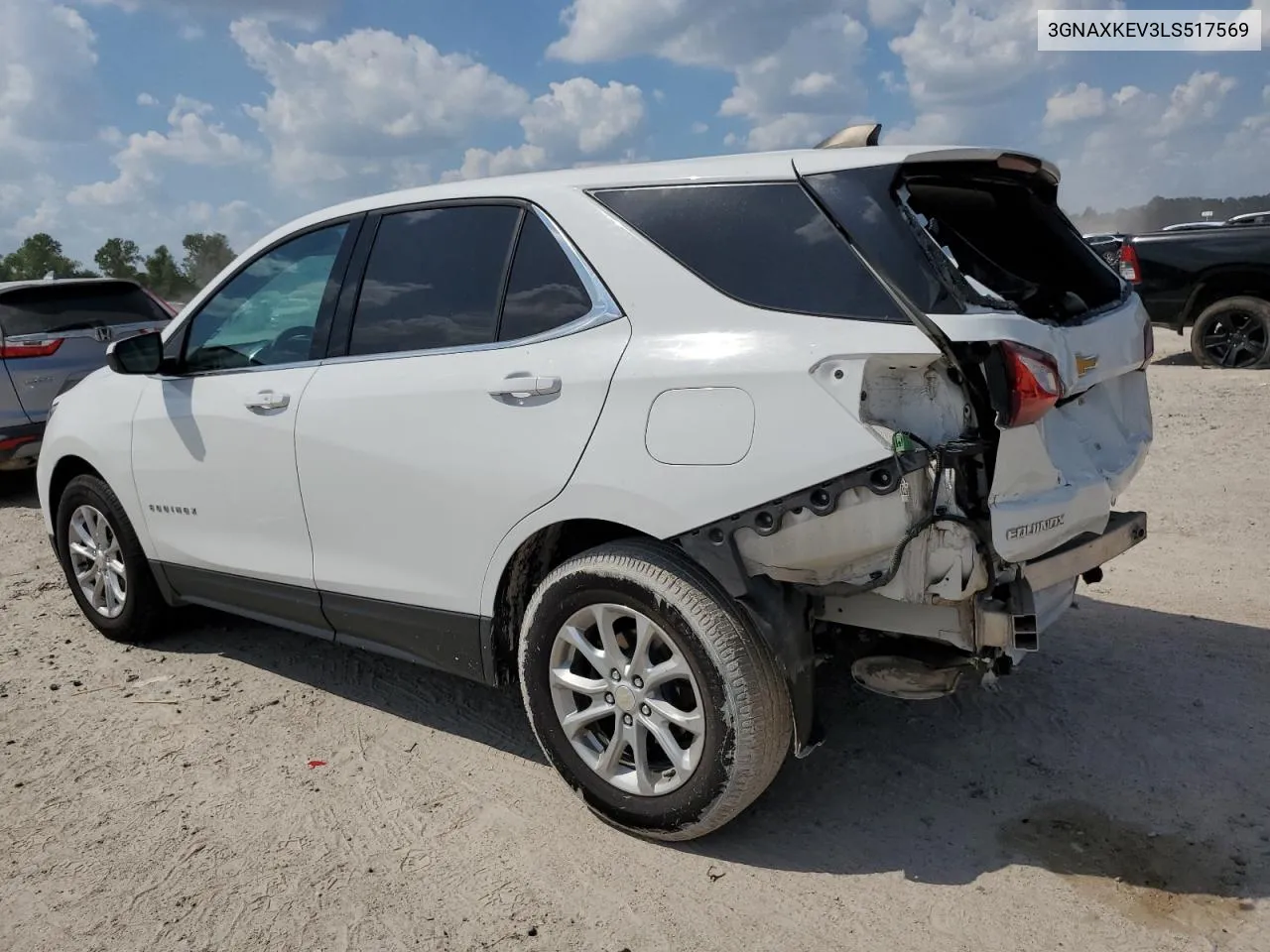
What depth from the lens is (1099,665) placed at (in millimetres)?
4121

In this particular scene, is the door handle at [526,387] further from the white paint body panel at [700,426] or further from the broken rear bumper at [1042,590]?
the broken rear bumper at [1042,590]

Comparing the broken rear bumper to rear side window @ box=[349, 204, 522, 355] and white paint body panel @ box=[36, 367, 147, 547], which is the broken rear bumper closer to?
rear side window @ box=[349, 204, 522, 355]

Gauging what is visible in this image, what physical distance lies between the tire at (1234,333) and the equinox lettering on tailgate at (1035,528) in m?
9.29

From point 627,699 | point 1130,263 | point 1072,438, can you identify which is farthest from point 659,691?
point 1130,263

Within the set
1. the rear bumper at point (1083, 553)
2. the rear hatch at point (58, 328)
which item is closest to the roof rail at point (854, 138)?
the rear bumper at point (1083, 553)

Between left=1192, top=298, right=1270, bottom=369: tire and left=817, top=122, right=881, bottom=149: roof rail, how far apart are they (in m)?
9.11

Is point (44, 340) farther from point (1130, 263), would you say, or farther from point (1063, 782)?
point (1130, 263)

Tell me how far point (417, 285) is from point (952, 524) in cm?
196

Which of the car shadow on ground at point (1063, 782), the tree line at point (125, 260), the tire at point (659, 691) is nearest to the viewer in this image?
the tire at point (659, 691)

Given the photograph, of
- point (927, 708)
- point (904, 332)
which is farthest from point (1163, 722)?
point (904, 332)

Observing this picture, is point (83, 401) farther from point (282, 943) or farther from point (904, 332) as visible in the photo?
point (904, 332)

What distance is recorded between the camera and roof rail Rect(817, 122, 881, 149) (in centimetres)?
300

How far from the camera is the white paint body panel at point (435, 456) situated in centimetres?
297

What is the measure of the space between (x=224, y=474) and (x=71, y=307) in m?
5.47
